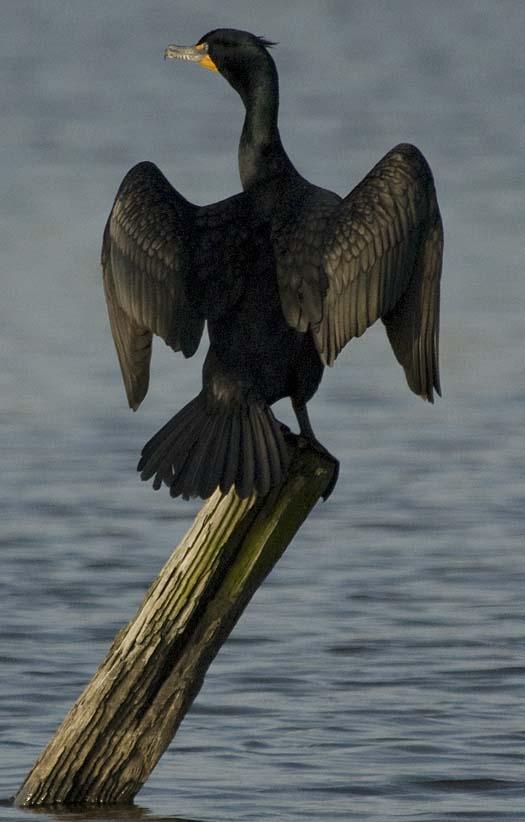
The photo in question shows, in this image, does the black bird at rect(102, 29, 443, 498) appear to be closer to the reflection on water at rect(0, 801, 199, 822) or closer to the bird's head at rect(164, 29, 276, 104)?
the bird's head at rect(164, 29, 276, 104)

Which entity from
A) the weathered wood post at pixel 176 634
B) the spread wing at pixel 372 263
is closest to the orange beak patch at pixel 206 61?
the spread wing at pixel 372 263

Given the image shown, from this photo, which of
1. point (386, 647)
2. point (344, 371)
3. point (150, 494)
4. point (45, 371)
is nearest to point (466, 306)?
point (344, 371)

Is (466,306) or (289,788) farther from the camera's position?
(466,306)

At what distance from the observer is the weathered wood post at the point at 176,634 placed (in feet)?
16.4

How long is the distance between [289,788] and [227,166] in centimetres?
951

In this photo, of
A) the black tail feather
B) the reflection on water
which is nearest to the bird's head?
the black tail feather

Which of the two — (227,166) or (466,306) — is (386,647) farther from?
(227,166)

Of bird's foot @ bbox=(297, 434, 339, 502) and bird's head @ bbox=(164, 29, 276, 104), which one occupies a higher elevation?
bird's head @ bbox=(164, 29, 276, 104)

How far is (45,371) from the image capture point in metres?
10.5

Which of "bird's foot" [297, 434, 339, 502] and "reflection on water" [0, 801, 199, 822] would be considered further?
"reflection on water" [0, 801, 199, 822]

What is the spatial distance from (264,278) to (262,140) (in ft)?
1.59

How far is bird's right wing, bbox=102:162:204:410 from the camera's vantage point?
17.3ft

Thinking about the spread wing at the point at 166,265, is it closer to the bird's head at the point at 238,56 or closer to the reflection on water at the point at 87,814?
the bird's head at the point at 238,56

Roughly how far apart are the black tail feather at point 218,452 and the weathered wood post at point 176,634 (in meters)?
0.11
